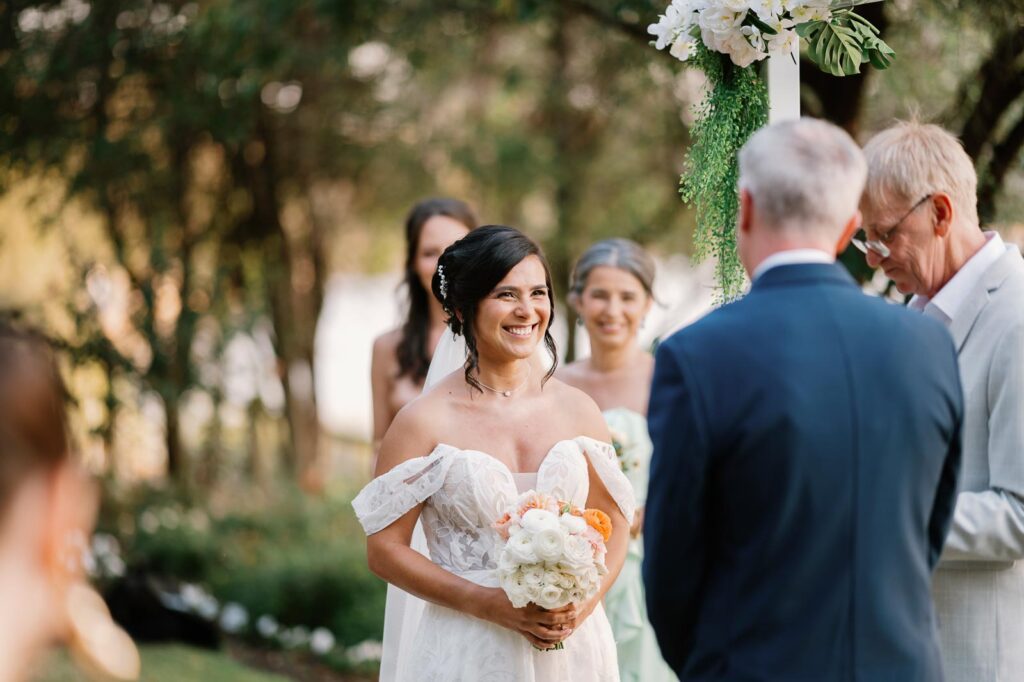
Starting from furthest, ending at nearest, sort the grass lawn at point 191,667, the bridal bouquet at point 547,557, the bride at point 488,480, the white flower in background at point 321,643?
the white flower in background at point 321,643 → the grass lawn at point 191,667 → the bride at point 488,480 → the bridal bouquet at point 547,557

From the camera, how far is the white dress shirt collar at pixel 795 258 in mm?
2400

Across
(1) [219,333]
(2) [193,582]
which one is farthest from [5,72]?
(2) [193,582]

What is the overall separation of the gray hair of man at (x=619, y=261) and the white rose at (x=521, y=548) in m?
2.56

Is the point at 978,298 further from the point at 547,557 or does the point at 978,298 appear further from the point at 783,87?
the point at 547,557

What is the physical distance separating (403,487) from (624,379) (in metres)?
2.41

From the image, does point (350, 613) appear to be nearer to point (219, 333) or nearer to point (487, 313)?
point (219, 333)

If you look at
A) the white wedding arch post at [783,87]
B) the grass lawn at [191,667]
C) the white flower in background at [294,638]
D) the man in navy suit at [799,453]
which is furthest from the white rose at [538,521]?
the white flower in background at [294,638]

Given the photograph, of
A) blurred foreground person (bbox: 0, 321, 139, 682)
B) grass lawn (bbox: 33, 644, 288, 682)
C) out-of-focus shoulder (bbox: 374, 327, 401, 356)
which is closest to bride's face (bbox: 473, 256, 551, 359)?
out-of-focus shoulder (bbox: 374, 327, 401, 356)

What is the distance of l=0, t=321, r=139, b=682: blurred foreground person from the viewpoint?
65.7 inches

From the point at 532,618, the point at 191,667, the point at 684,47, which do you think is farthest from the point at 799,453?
the point at 191,667

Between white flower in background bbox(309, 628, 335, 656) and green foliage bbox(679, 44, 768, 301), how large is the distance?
574cm

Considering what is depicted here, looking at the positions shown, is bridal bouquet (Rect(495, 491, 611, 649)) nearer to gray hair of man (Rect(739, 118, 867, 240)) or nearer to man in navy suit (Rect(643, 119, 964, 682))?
man in navy suit (Rect(643, 119, 964, 682))

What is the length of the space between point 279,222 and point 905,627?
10.6 metres

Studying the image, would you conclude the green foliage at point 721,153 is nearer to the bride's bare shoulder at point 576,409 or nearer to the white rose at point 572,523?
the bride's bare shoulder at point 576,409
